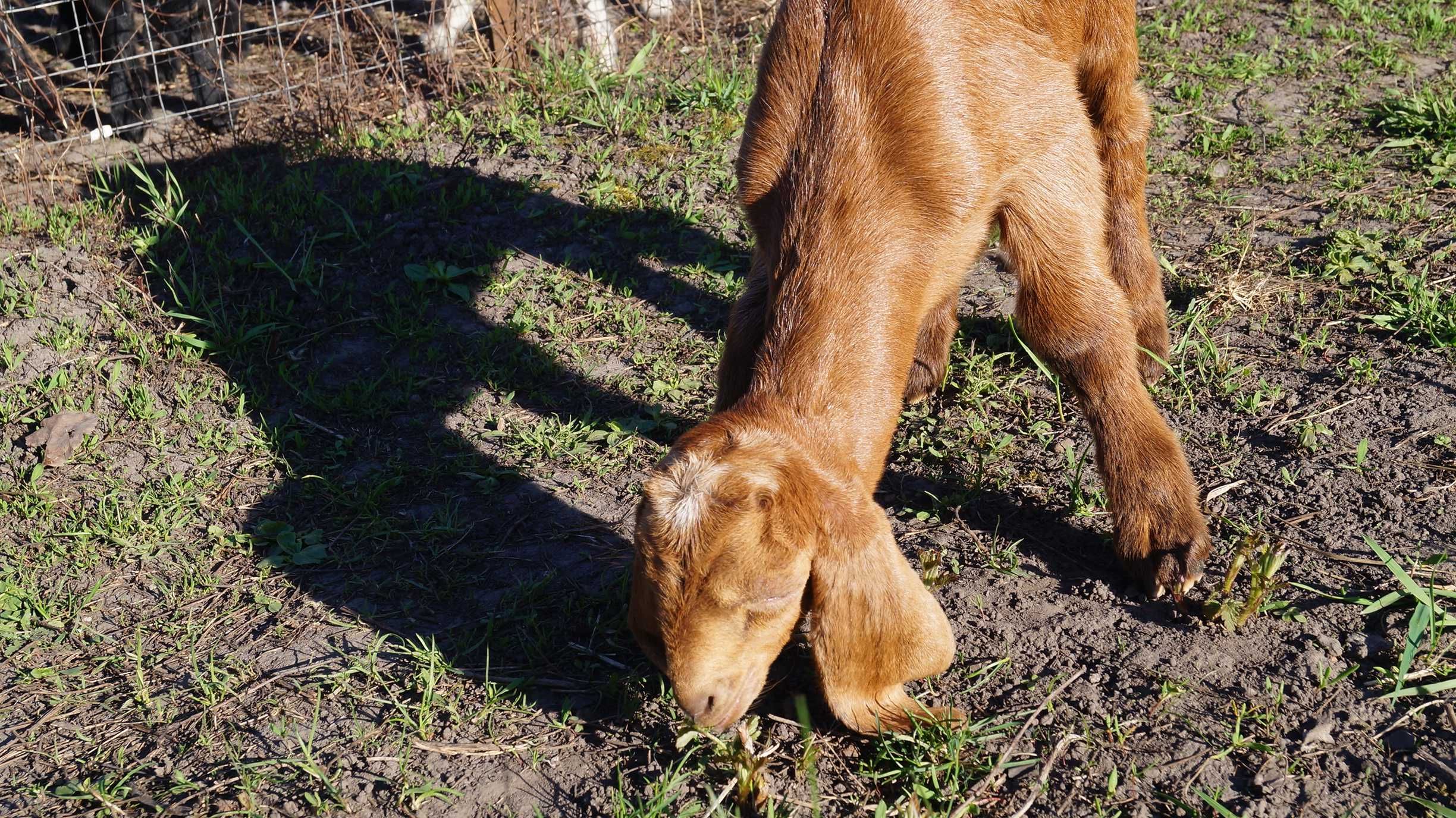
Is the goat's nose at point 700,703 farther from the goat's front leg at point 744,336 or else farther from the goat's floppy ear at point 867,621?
the goat's front leg at point 744,336

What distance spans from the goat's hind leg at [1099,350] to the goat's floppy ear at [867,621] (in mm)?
1021

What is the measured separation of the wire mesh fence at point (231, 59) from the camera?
6.45m

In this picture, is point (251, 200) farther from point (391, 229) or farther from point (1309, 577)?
point (1309, 577)

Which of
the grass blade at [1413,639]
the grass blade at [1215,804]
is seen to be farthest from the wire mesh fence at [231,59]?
the grass blade at [1215,804]

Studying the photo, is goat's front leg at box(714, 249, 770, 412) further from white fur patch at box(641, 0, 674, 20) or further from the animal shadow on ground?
white fur patch at box(641, 0, 674, 20)

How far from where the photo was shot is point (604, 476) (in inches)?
174

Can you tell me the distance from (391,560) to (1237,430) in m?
2.99

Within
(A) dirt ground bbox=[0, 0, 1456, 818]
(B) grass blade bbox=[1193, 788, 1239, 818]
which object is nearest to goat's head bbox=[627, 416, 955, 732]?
(A) dirt ground bbox=[0, 0, 1456, 818]

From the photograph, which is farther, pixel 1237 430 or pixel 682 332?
pixel 682 332

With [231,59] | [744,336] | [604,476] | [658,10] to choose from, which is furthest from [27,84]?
[744,336]

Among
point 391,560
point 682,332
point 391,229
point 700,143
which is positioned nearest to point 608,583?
point 391,560

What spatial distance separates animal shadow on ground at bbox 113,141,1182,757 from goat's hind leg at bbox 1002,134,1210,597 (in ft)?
0.77

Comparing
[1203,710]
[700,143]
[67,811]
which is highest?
[700,143]

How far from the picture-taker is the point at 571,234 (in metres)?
5.66
